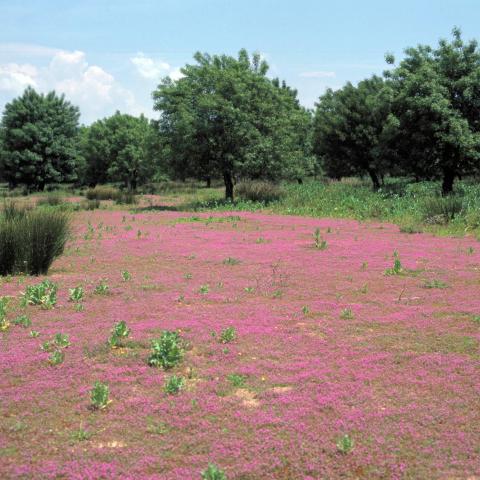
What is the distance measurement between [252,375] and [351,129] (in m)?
33.1

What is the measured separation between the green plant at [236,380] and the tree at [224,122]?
25264 mm

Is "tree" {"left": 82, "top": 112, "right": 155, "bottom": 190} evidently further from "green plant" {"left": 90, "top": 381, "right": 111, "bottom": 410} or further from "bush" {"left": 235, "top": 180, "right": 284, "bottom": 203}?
"green plant" {"left": 90, "top": 381, "right": 111, "bottom": 410}

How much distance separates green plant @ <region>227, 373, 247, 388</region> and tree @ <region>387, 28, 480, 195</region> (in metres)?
23.0

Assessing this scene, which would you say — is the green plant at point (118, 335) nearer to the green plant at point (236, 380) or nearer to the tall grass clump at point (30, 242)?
the green plant at point (236, 380)

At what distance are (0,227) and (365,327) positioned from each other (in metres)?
7.67

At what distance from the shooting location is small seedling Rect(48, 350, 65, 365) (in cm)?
591

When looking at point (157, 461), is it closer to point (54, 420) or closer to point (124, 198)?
point (54, 420)

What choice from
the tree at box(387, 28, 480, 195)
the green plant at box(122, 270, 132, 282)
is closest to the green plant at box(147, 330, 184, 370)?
the green plant at box(122, 270, 132, 282)

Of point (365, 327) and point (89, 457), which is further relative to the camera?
point (365, 327)

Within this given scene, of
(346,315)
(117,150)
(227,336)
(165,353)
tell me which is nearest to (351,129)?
(117,150)

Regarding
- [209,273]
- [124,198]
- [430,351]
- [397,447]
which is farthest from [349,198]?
[397,447]

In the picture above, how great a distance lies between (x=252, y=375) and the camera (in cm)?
566

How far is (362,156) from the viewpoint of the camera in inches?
1460

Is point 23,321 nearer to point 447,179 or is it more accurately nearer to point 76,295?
point 76,295
